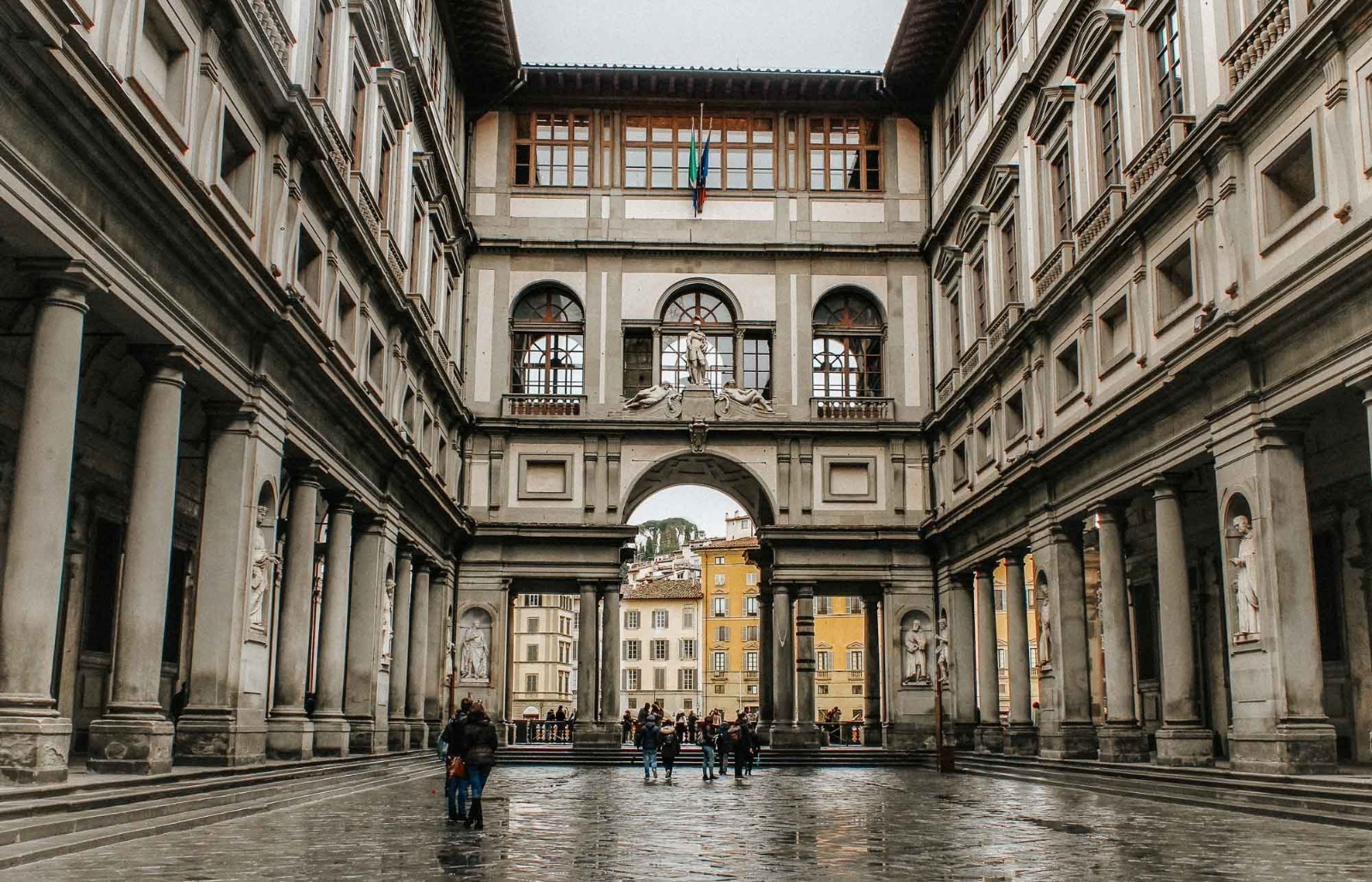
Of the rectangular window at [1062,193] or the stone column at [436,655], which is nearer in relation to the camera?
the rectangular window at [1062,193]

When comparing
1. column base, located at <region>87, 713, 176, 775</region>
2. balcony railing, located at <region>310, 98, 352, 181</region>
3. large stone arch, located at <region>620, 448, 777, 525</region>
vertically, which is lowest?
column base, located at <region>87, 713, 176, 775</region>

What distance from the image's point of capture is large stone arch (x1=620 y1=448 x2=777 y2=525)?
150ft

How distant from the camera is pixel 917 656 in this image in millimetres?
44656

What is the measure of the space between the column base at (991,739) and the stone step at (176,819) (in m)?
18.6

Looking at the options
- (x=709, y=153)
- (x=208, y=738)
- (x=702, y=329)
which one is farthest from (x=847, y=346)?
(x=208, y=738)

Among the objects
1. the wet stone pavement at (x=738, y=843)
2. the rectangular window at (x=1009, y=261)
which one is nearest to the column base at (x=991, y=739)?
the rectangular window at (x=1009, y=261)

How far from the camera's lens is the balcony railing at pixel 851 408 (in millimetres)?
46000

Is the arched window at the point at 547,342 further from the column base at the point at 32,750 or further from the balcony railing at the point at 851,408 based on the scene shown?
the column base at the point at 32,750

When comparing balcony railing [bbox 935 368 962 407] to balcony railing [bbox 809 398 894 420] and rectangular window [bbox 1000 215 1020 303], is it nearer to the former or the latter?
balcony railing [bbox 809 398 894 420]

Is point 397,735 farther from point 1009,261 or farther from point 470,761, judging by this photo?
point 1009,261

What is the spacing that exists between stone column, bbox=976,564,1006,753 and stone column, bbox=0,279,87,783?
2852 cm

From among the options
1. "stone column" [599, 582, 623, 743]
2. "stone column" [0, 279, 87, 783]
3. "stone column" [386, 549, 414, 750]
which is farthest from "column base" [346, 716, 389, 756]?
"stone column" [0, 279, 87, 783]

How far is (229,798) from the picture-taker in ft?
60.7

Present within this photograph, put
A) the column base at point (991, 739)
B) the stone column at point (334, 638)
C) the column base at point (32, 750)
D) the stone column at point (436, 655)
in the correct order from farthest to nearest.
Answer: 1. the stone column at point (436, 655)
2. the column base at point (991, 739)
3. the stone column at point (334, 638)
4. the column base at point (32, 750)
